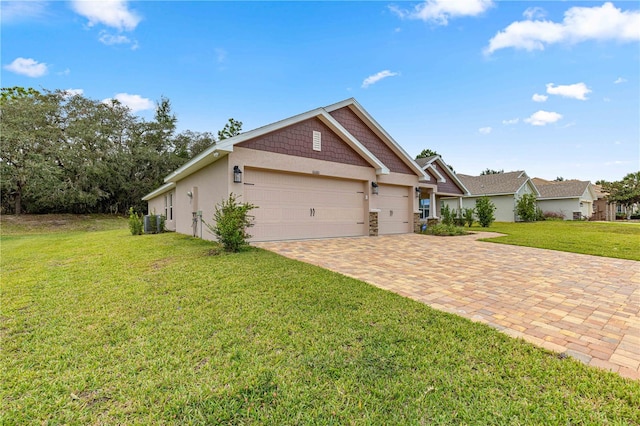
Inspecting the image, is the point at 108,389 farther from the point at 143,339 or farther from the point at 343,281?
the point at 343,281

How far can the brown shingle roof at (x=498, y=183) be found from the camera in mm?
25047

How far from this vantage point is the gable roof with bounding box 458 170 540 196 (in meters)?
25.0

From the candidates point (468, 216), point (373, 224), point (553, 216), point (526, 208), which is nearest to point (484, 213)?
point (468, 216)

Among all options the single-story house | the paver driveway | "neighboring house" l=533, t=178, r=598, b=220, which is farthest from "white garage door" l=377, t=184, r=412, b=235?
the single-story house

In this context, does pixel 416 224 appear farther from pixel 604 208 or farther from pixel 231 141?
pixel 604 208

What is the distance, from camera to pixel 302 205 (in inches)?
392

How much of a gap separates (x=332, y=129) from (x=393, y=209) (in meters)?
4.88

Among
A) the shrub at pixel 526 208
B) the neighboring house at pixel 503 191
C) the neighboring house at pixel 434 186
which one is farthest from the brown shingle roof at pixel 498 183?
the neighboring house at pixel 434 186

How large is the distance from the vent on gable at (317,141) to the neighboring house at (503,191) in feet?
58.9

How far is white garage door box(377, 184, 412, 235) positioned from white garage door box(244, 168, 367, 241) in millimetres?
1329

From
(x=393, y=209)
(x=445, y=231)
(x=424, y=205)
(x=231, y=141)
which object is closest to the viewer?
(x=231, y=141)

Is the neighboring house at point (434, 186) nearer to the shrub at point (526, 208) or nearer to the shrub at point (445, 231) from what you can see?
the shrub at point (445, 231)

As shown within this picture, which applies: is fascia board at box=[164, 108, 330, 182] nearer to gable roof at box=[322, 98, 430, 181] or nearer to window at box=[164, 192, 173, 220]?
gable roof at box=[322, 98, 430, 181]

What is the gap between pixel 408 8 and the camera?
32.8 feet
